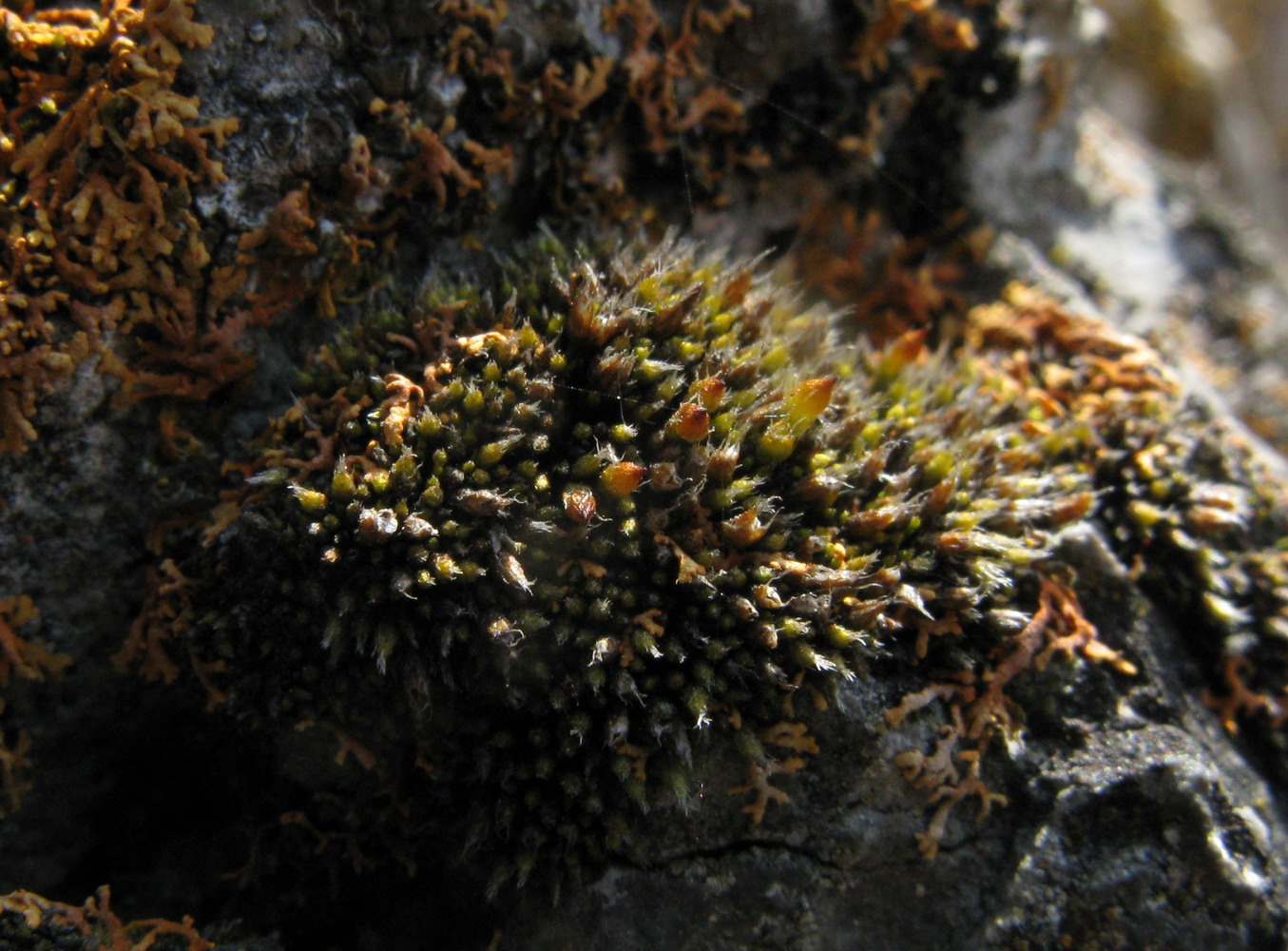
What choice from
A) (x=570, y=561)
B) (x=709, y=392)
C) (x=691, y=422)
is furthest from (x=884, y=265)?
(x=570, y=561)

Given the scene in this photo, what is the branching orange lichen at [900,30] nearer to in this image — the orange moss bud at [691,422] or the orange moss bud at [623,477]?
the orange moss bud at [691,422]

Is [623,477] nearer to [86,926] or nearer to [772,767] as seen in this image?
[772,767]

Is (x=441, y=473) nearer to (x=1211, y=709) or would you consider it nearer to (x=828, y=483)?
(x=828, y=483)

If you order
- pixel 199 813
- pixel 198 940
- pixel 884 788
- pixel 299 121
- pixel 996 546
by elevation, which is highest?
pixel 299 121

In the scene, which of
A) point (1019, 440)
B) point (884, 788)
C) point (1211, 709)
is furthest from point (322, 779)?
point (1211, 709)

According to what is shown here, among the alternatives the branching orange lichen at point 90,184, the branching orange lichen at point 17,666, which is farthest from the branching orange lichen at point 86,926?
the branching orange lichen at point 90,184

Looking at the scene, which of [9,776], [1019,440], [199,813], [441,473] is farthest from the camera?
[1019,440]
